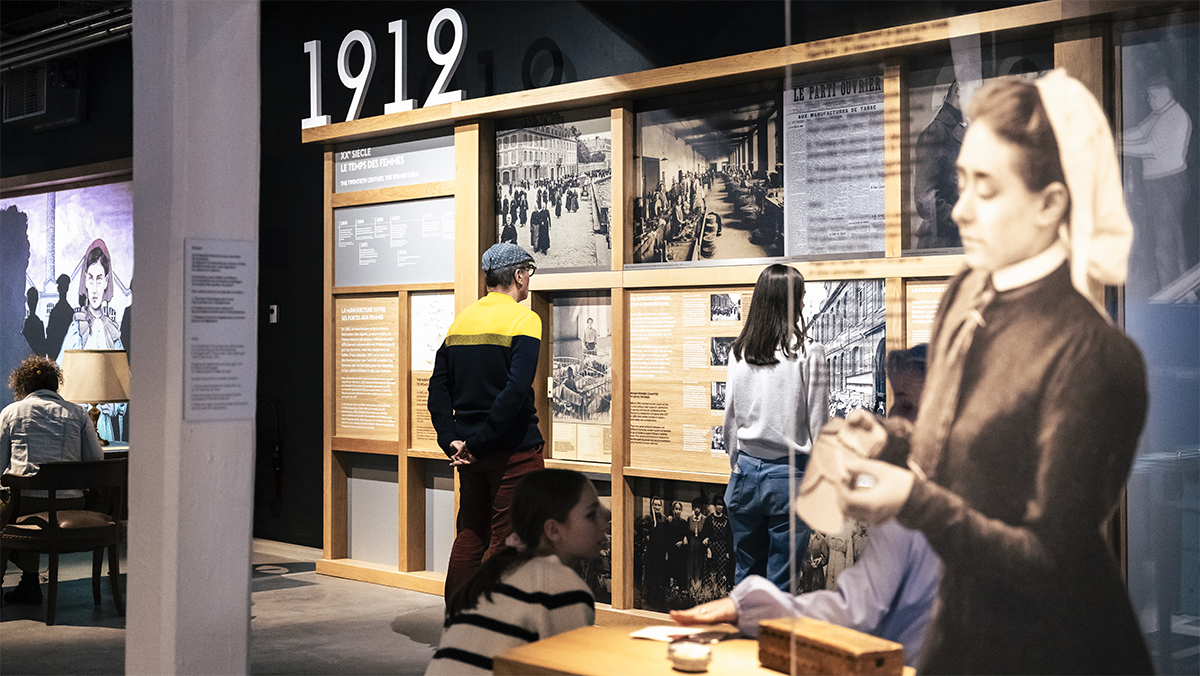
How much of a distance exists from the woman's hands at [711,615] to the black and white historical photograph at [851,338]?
1.55ft

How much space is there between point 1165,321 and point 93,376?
6400 mm

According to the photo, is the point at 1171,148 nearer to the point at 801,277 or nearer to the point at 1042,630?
the point at 801,277

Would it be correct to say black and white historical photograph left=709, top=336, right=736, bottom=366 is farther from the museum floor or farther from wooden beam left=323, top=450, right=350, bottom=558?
wooden beam left=323, top=450, right=350, bottom=558

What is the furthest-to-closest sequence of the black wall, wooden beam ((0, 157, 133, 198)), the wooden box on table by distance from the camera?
the black wall
wooden beam ((0, 157, 133, 198))
the wooden box on table

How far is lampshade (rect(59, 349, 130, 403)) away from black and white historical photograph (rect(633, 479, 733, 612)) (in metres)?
3.56

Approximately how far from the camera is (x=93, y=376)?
6.71 meters

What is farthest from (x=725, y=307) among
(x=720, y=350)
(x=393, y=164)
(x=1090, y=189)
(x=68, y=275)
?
(x=68, y=275)

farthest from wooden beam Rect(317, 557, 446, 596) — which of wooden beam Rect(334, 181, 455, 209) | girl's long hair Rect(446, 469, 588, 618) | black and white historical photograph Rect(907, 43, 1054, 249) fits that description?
black and white historical photograph Rect(907, 43, 1054, 249)

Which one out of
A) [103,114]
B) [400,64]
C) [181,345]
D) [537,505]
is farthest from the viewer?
[103,114]

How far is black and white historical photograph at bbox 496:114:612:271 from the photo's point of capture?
5.52 m

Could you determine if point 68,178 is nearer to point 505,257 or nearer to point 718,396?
point 505,257

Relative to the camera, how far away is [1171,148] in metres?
1.86

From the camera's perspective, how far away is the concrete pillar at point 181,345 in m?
3.14

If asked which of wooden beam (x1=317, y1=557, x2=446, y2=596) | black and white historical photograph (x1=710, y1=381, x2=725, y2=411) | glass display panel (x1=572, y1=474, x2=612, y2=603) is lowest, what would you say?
wooden beam (x1=317, y1=557, x2=446, y2=596)
